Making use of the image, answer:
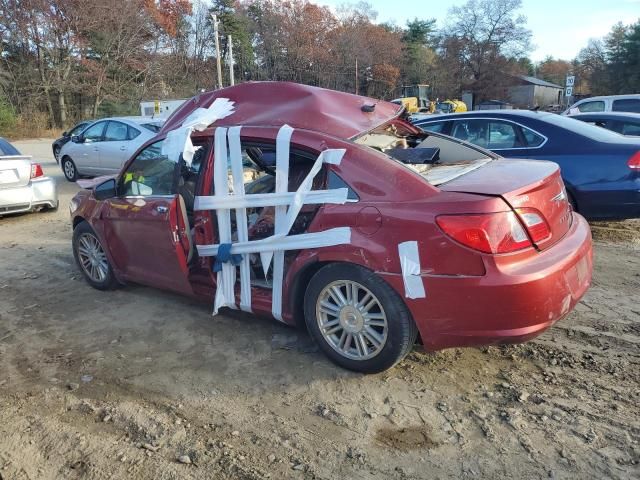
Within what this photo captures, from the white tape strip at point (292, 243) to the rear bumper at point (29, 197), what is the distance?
6134 millimetres

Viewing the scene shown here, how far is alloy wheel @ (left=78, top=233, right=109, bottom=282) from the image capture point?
5090mm

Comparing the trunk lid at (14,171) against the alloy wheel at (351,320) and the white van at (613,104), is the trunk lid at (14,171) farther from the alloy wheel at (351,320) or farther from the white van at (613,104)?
the white van at (613,104)

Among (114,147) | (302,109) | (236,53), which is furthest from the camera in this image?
(236,53)

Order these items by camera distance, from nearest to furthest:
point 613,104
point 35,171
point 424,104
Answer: point 35,171, point 613,104, point 424,104

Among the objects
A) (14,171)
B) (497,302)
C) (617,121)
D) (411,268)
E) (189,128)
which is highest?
(189,128)

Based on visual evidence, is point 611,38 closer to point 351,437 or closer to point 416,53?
point 416,53

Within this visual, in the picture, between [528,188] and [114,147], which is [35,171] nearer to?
[114,147]

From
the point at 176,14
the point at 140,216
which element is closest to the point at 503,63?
the point at 176,14

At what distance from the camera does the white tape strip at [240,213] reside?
374 cm

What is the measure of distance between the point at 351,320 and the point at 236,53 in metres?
66.2

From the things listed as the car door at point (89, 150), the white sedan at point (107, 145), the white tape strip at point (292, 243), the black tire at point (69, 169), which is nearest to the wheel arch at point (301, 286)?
the white tape strip at point (292, 243)

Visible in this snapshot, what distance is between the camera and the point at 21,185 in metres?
8.70

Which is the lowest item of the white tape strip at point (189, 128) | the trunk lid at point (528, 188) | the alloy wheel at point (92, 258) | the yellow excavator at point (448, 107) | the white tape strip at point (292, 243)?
the alloy wheel at point (92, 258)

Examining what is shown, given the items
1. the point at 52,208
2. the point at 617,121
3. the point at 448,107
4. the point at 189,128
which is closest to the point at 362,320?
the point at 189,128
